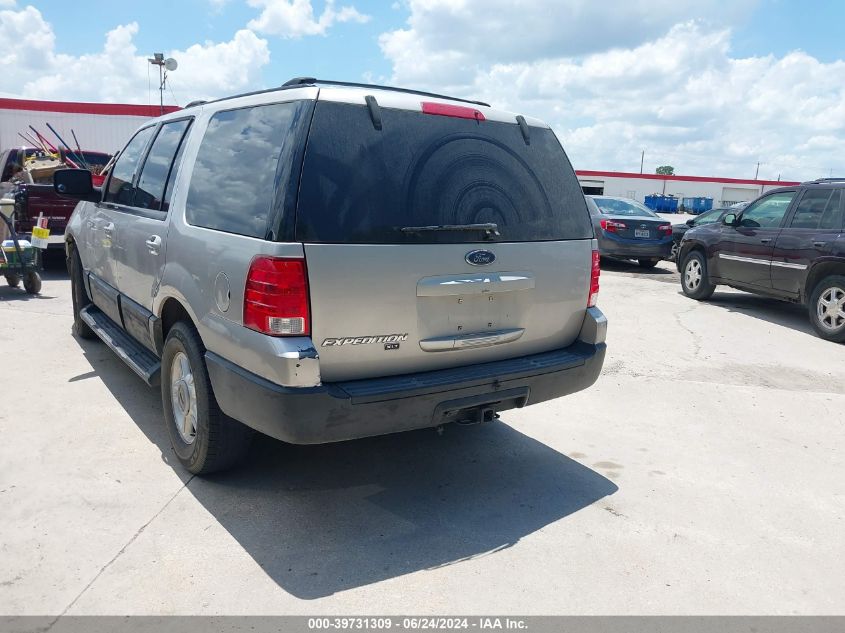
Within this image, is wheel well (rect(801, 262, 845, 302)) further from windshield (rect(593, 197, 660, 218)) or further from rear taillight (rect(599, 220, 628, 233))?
windshield (rect(593, 197, 660, 218))

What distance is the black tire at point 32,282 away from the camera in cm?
865

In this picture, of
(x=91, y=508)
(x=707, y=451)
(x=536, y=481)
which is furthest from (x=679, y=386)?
(x=91, y=508)

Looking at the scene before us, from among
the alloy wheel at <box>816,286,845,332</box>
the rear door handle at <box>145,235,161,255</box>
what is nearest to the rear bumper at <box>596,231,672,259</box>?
the alloy wheel at <box>816,286,845,332</box>

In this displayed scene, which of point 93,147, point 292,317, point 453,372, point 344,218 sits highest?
point 93,147

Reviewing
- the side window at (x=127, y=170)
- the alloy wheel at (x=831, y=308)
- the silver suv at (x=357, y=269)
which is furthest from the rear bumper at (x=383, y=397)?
the alloy wheel at (x=831, y=308)

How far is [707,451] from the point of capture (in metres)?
4.52

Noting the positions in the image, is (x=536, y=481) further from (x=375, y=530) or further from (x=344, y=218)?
(x=344, y=218)

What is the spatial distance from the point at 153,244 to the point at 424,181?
1831mm

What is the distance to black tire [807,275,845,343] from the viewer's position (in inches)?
307

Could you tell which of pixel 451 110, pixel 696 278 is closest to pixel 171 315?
pixel 451 110

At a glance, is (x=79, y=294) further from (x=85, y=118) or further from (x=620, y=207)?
(x=85, y=118)

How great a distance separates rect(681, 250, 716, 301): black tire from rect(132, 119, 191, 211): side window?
27.6 feet

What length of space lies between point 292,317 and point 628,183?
211 feet

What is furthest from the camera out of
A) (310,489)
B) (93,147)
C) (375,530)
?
(93,147)
